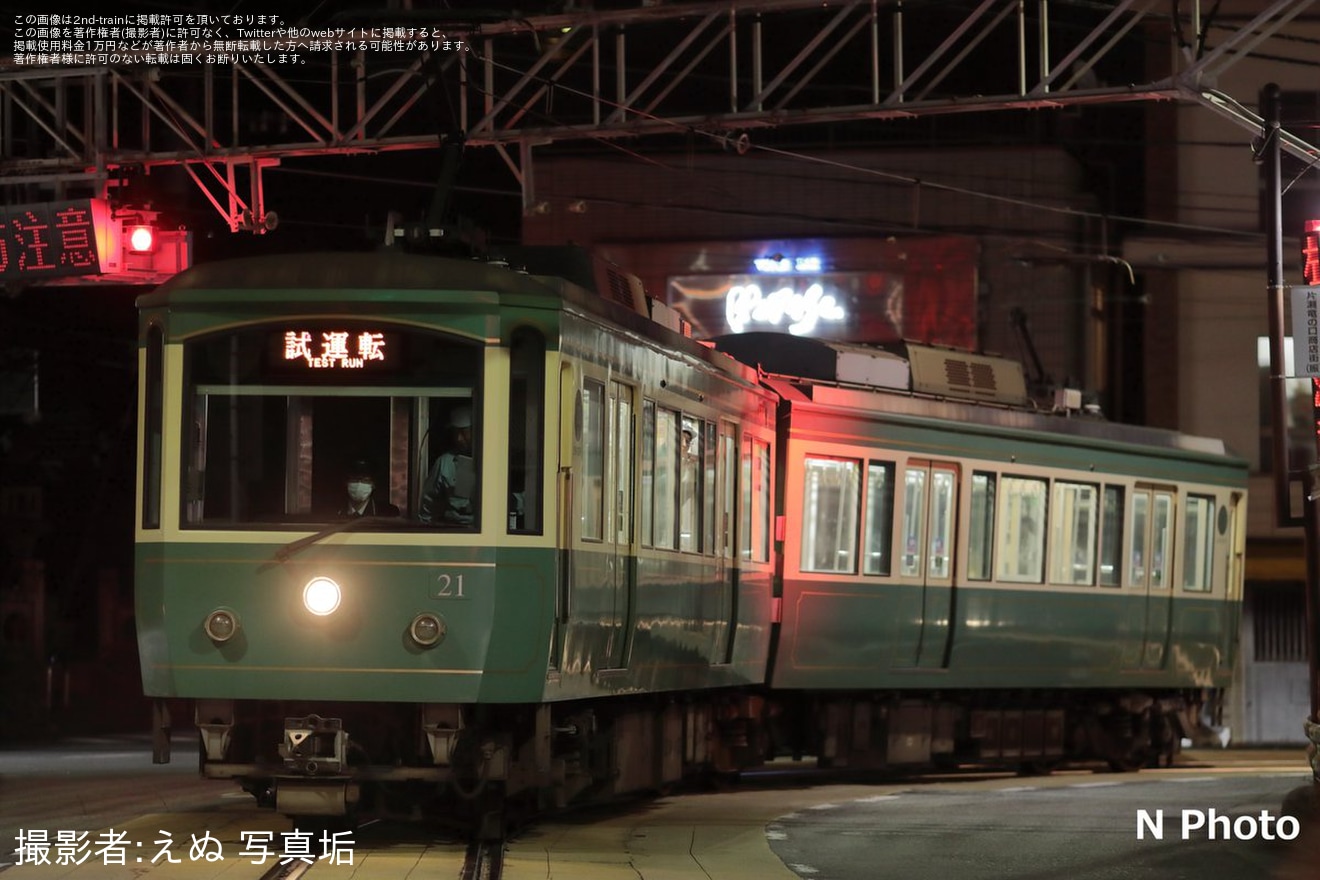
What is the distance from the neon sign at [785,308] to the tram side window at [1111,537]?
22.2 ft

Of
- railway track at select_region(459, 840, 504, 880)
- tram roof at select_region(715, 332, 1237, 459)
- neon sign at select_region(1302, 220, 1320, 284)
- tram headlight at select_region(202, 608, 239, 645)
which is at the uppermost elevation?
neon sign at select_region(1302, 220, 1320, 284)

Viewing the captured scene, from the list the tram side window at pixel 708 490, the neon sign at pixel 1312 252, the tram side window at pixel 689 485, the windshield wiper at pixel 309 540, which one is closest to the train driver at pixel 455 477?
the windshield wiper at pixel 309 540

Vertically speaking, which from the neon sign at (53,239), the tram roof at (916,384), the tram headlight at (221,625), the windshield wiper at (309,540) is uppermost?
the neon sign at (53,239)

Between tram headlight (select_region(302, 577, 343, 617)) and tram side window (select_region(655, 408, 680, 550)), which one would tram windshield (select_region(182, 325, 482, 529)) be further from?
tram side window (select_region(655, 408, 680, 550))

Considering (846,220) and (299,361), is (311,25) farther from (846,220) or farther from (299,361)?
(846,220)

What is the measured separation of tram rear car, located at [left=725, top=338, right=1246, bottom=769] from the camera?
1662 centimetres

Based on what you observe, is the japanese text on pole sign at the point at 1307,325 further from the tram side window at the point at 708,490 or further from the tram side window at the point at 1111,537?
the tram side window at the point at 1111,537

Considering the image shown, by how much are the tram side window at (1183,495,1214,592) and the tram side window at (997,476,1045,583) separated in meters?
2.36

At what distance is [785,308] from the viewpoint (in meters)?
25.9

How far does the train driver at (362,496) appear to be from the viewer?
1060 centimetres

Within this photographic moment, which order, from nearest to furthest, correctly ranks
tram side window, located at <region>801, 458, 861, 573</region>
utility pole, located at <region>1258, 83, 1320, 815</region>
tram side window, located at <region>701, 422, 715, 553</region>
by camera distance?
tram side window, located at <region>701, 422, 715, 553</region> → utility pole, located at <region>1258, 83, 1320, 815</region> → tram side window, located at <region>801, 458, 861, 573</region>

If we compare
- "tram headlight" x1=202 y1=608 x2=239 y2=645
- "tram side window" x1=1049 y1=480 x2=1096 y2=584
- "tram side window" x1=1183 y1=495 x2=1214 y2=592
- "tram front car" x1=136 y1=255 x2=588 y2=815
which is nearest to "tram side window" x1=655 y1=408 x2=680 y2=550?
"tram front car" x1=136 y1=255 x2=588 y2=815

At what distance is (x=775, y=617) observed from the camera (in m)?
15.9

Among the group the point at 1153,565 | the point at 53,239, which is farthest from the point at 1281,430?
the point at 53,239
